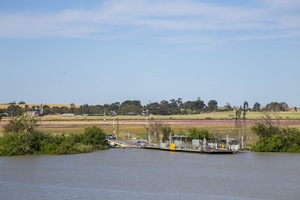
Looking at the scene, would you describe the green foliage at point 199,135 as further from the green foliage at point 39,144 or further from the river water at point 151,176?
the green foliage at point 39,144

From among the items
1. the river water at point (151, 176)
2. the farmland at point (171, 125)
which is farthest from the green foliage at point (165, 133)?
the river water at point (151, 176)

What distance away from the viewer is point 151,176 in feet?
159

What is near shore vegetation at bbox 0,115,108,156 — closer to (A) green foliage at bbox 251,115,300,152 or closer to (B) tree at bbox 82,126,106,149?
(B) tree at bbox 82,126,106,149

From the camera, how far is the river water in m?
39.4

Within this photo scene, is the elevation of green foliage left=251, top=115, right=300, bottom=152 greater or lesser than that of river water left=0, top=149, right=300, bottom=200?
greater

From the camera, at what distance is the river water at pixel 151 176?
39.4 m

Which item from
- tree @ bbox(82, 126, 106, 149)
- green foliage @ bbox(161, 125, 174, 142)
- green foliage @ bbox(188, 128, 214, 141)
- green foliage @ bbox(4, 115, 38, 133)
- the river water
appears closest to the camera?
the river water

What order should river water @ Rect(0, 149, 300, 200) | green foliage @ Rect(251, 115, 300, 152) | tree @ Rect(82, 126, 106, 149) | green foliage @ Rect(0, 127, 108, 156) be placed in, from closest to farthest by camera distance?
1. river water @ Rect(0, 149, 300, 200)
2. green foliage @ Rect(0, 127, 108, 156)
3. green foliage @ Rect(251, 115, 300, 152)
4. tree @ Rect(82, 126, 106, 149)

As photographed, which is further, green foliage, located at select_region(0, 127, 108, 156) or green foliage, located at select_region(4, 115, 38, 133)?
green foliage, located at select_region(4, 115, 38, 133)

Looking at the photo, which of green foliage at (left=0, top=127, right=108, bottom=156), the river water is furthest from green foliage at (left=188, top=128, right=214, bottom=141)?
green foliage at (left=0, top=127, right=108, bottom=156)

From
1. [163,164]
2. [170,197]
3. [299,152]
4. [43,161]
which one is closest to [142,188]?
[170,197]

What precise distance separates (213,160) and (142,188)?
20414mm

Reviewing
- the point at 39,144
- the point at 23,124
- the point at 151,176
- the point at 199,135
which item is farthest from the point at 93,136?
the point at 151,176

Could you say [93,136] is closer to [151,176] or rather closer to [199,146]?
[199,146]
